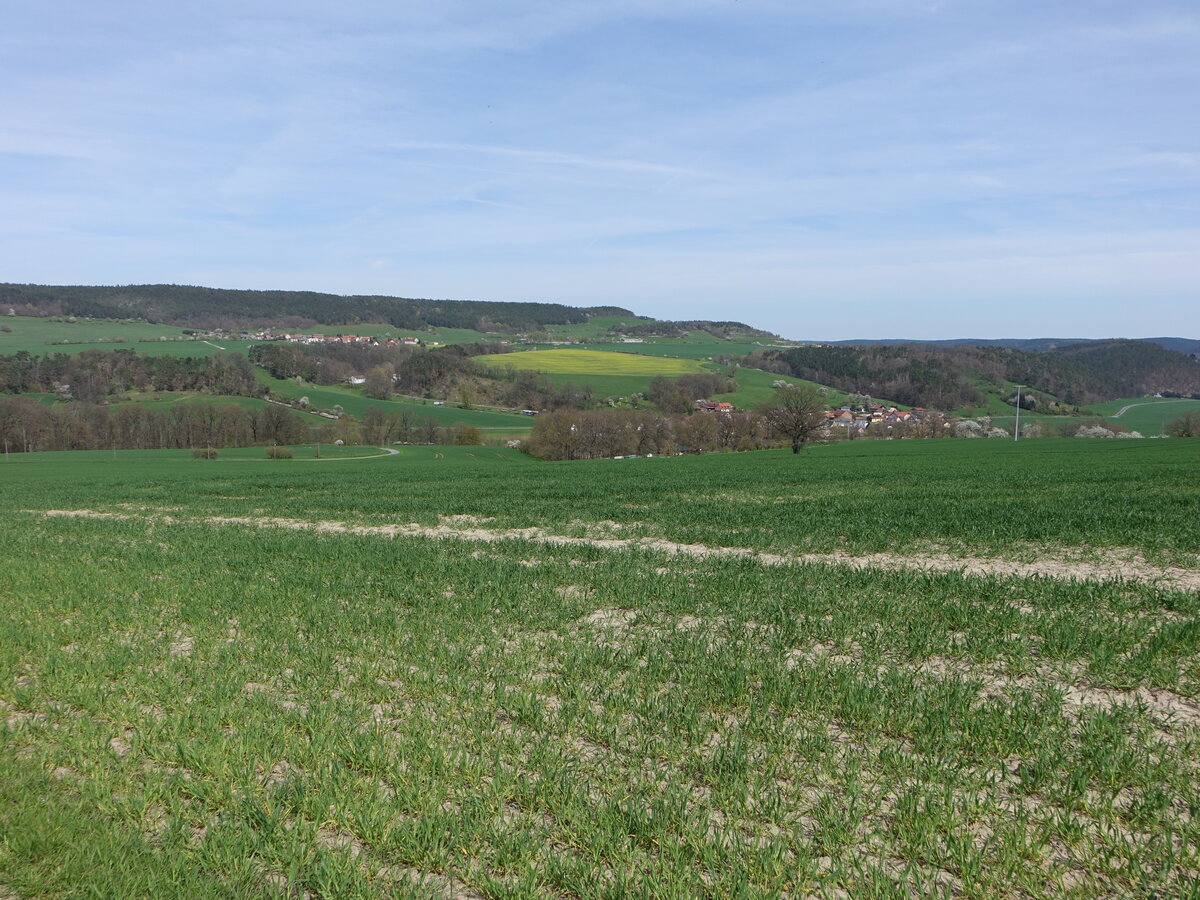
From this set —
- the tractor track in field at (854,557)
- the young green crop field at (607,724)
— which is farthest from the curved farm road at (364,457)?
the young green crop field at (607,724)

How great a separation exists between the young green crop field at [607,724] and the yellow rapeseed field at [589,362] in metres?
127

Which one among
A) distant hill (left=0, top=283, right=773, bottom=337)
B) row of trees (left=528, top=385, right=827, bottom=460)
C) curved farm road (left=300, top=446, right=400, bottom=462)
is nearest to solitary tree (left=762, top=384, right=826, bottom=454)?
row of trees (left=528, top=385, right=827, bottom=460)

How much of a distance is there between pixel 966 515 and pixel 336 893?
625 inches

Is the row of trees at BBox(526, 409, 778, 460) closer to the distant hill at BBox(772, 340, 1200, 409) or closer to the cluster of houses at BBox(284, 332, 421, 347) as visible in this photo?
the distant hill at BBox(772, 340, 1200, 409)

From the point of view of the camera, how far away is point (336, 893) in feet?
13.7

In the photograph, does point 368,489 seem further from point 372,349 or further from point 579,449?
point 372,349

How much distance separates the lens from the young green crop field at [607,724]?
439cm

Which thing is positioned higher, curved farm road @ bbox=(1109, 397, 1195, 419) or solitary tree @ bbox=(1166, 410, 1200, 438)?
curved farm road @ bbox=(1109, 397, 1195, 419)

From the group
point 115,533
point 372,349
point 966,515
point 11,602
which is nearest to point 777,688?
point 11,602

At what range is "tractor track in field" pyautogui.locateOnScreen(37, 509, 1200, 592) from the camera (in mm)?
11055

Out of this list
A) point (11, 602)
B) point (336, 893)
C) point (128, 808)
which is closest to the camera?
point (336, 893)

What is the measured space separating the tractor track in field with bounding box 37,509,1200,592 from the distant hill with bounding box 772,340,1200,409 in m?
116

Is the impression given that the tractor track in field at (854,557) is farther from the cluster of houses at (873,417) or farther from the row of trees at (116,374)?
the row of trees at (116,374)

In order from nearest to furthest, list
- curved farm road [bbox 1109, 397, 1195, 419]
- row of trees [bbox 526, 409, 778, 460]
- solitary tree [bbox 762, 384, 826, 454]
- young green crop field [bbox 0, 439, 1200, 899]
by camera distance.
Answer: young green crop field [bbox 0, 439, 1200, 899] < solitary tree [bbox 762, 384, 826, 454] < row of trees [bbox 526, 409, 778, 460] < curved farm road [bbox 1109, 397, 1195, 419]
